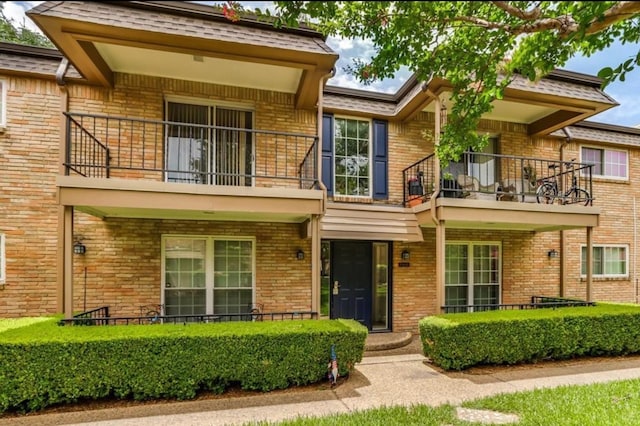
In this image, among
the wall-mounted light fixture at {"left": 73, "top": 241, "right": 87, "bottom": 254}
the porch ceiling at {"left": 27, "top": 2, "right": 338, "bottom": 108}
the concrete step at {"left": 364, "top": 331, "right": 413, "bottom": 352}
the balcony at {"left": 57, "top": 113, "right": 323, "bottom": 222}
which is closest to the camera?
the porch ceiling at {"left": 27, "top": 2, "right": 338, "bottom": 108}

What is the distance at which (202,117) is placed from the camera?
8234 millimetres

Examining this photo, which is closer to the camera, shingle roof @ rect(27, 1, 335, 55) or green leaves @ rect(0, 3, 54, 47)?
shingle roof @ rect(27, 1, 335, 55)

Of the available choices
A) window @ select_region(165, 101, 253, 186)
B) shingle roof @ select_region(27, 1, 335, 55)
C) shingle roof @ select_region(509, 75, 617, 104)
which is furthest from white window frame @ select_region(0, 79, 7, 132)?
shingle roof @ select_region(509, 75, 617, 104)

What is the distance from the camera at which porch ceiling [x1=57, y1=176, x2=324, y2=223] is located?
5.97 m

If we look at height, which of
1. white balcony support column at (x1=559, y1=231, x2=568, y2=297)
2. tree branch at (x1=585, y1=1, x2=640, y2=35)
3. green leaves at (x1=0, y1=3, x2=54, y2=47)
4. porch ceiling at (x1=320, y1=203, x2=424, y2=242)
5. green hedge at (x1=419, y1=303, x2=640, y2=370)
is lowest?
green hedge at (x1=419, y1=303, x2=640, y2=370)

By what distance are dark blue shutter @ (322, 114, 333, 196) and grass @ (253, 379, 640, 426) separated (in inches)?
216

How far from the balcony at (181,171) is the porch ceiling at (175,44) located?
1.14 metres

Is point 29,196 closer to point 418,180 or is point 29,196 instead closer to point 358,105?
point 358,105

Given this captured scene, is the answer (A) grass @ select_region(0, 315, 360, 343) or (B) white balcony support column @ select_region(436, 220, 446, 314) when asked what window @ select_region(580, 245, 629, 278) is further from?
(A) grass @ select_region(0, 315, 360, 343)

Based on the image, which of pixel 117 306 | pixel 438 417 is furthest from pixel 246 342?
pixel 117 306

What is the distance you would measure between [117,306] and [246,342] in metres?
3.63

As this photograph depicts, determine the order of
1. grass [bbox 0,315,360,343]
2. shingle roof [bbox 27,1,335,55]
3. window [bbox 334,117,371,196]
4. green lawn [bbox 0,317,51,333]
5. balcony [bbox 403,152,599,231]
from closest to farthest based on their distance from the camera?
grass [bbox 0,315,360,343], green lawn [bbox 0,317,51,333], shingle roof [bbox 27,1,335,55], balcony [bbox 403,152,599,231], window [bbox 334,117,371,196]

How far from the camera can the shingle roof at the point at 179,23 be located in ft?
18.5

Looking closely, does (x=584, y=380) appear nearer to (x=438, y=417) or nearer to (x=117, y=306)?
(x=438, y=417)
